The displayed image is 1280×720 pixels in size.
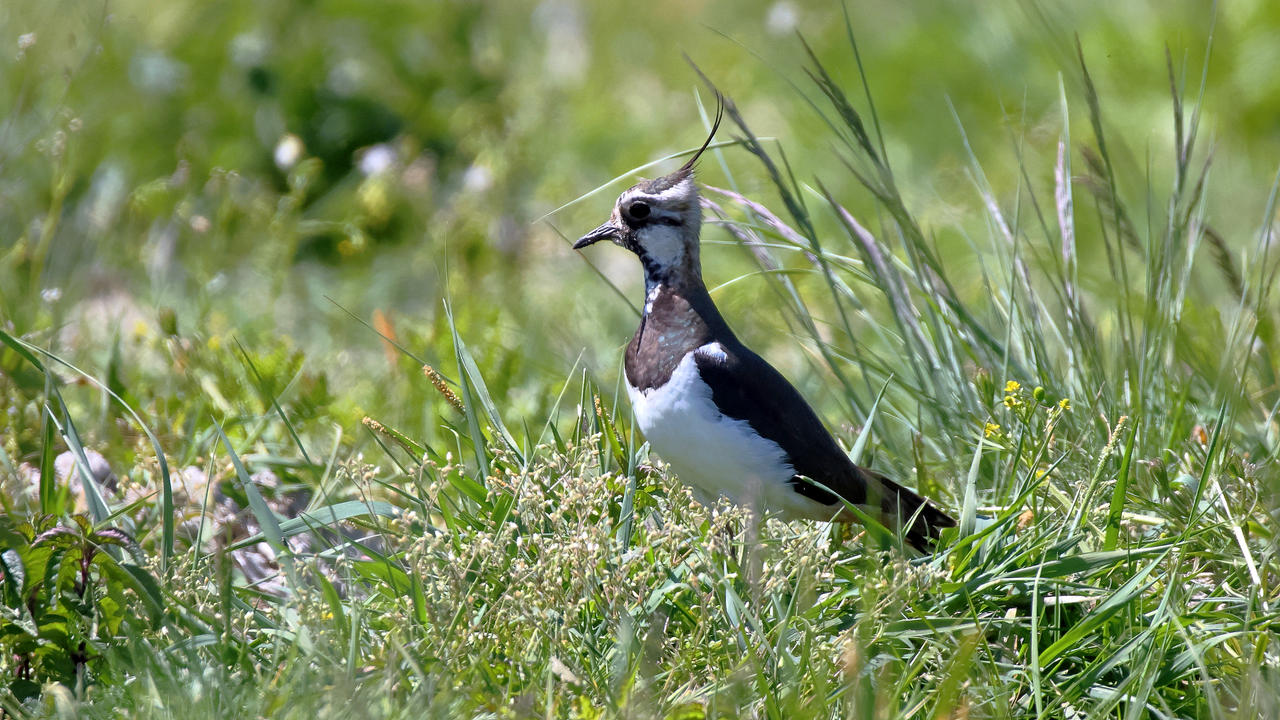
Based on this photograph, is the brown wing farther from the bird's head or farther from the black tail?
the bird's head

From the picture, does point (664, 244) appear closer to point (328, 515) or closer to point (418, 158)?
point (328, 515)

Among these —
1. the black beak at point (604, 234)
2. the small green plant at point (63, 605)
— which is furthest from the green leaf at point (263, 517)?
the black beak at point (604, 234)

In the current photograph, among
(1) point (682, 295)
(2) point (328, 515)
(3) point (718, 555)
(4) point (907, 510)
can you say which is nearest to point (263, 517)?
(2) point (328, 515)

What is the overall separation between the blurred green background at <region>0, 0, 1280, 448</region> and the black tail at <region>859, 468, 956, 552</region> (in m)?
1.18

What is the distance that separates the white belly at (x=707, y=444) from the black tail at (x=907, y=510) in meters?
0.17

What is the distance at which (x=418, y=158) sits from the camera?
225 inches

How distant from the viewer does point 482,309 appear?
14.3 feet

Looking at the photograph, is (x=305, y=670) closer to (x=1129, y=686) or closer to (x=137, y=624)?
(x=137, y=624)

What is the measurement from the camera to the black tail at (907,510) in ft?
8.76

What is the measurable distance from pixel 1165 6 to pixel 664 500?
216 inches

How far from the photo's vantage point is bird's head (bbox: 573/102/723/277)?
3.04 metres

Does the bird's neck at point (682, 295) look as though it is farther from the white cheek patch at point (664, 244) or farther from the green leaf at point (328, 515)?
the green leaf at point (328, 515)

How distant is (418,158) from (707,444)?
3384 mm

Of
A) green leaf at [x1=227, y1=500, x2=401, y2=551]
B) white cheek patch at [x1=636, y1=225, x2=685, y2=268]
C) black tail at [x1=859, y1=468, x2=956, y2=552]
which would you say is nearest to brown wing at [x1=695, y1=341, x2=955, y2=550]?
black tail at [x1=859, y1=468, x2=956, y2=552]
